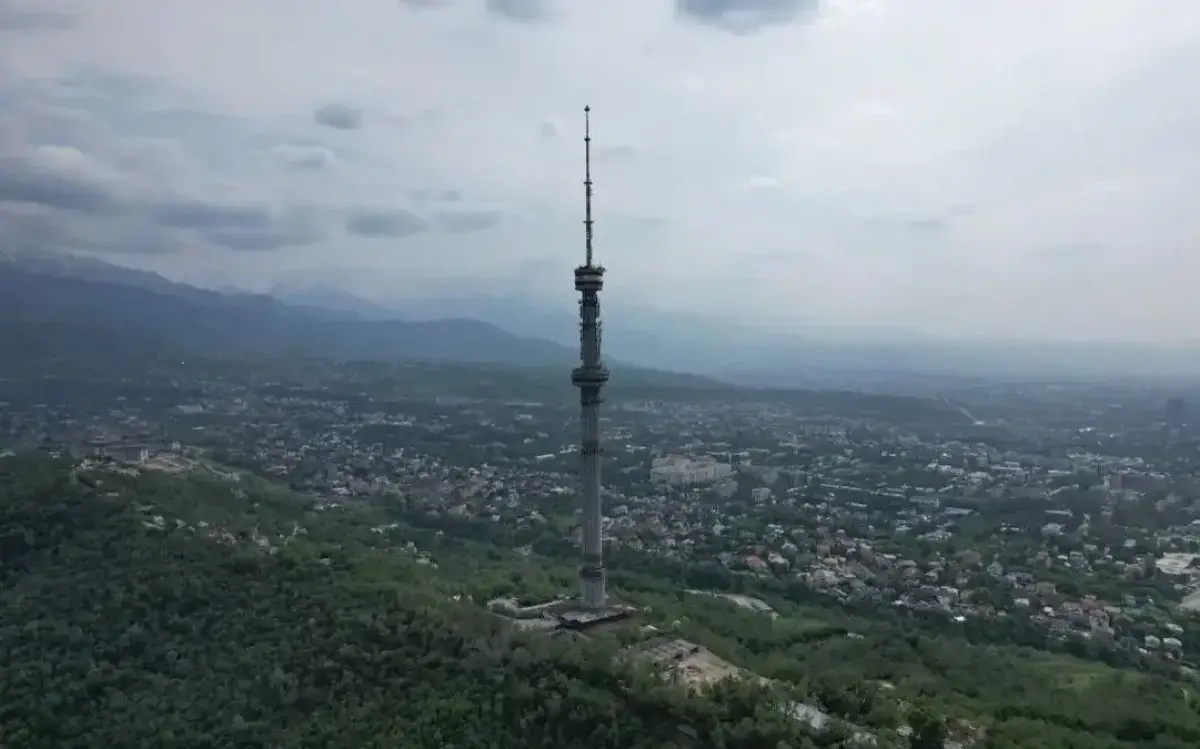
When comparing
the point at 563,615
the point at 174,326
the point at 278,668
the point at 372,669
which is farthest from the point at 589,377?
the point at 174,326

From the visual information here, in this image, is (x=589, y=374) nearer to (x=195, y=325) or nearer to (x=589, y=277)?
(x=589, y=277)

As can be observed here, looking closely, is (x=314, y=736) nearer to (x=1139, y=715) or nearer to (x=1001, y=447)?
(x=1139, y=715)

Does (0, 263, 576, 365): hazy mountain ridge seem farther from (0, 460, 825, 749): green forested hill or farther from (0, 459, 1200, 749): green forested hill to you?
(0, 460, 825, 749): green forested hill

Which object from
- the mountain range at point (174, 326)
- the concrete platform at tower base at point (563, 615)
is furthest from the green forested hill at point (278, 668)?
the mountain range at point (174, 326)

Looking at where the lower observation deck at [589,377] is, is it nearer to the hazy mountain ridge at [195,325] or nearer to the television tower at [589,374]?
the television tower at [589,374]

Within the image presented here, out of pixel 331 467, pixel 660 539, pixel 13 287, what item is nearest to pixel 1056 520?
pixel 660 539

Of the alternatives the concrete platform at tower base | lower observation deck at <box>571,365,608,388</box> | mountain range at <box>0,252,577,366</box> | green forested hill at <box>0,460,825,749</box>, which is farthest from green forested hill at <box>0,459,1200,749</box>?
mountain range at <box>0,252,577,366</box>

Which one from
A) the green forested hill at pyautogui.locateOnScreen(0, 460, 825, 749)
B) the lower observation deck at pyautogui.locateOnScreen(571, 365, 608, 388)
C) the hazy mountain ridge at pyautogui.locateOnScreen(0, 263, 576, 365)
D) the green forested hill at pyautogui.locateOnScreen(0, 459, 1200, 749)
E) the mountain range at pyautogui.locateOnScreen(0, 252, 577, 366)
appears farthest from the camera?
the hazy mountain ridge at pyautogui.locateOnScreen(0, 263, 576, 365)

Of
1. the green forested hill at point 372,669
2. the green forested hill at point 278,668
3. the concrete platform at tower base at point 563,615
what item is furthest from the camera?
the concrete platform at tower base at point 563,615
